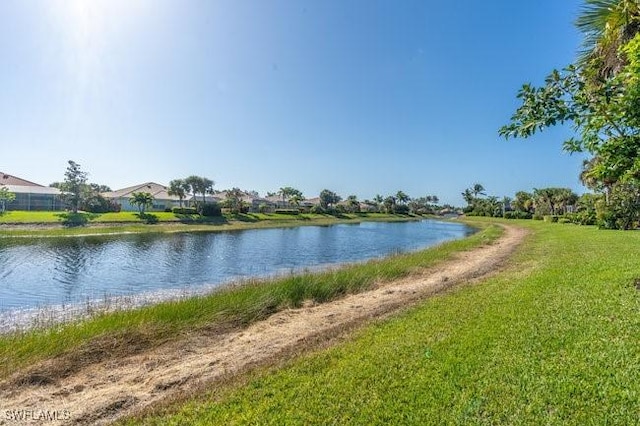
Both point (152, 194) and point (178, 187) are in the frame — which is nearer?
point (178, 187)

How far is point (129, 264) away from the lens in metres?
22.0

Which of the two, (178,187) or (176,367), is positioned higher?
(178,187)

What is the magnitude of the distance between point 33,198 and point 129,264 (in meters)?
54.5

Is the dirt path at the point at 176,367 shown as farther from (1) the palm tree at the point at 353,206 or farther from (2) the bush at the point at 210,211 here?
(1) the palm tree at the point at 353,206

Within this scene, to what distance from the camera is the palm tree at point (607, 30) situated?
15.9 ft

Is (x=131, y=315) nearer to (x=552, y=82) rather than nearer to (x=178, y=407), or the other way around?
(x=178, y=407)

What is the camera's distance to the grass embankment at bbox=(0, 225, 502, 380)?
7.12 m

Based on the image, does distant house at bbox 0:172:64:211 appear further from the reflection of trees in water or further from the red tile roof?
the reflection of trees in water

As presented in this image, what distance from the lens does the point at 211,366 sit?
6.54 meters

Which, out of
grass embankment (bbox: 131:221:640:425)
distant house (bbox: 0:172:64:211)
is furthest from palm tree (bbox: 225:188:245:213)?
grass embankment (bbox: 131:221:640:425)

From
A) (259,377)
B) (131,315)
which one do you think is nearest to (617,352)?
(259,377)

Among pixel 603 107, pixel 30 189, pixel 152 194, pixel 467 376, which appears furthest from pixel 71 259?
pixel 152 194

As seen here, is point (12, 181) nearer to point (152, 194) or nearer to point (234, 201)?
point (152, 194)

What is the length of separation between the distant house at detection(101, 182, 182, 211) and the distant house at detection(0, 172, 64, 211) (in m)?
10.5
